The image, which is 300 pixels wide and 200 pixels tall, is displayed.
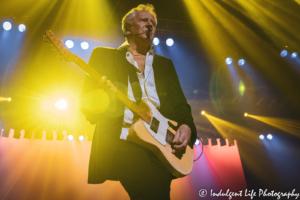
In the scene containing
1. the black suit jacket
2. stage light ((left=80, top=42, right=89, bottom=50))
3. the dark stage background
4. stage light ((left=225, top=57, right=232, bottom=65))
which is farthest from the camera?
stage light ((left=225, top=57, right=232, bottom=65))

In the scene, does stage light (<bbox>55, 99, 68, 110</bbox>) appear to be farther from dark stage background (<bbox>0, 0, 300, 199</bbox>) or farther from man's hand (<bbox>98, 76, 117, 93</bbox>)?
man's hand (<bbox>98, 76, 117, 93</bbox>)

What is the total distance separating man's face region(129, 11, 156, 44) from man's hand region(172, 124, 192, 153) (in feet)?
3.52

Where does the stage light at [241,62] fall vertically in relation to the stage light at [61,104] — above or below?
above

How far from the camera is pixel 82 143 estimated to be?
5.70 m

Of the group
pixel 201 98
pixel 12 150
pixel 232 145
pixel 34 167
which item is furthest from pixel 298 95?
pixel 12 150

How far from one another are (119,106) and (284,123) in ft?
28.0

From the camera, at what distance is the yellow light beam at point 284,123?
7.77 meters

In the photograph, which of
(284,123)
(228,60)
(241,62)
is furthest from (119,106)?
(284,123)

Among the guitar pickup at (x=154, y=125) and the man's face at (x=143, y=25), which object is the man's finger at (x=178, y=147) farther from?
the man's face at (x=143, y=25)

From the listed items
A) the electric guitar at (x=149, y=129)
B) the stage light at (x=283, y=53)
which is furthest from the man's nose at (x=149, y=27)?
the stage light at (x=283, y=53)

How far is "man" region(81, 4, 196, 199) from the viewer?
58.4 inches

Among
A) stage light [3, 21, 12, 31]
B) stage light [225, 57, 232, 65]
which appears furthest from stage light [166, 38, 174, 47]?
stage light [3, 21, 12, 31]

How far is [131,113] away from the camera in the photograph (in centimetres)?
174

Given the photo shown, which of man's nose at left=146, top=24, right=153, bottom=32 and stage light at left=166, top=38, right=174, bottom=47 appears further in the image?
stage light at left=166, top=38, right=174, bottom=47
